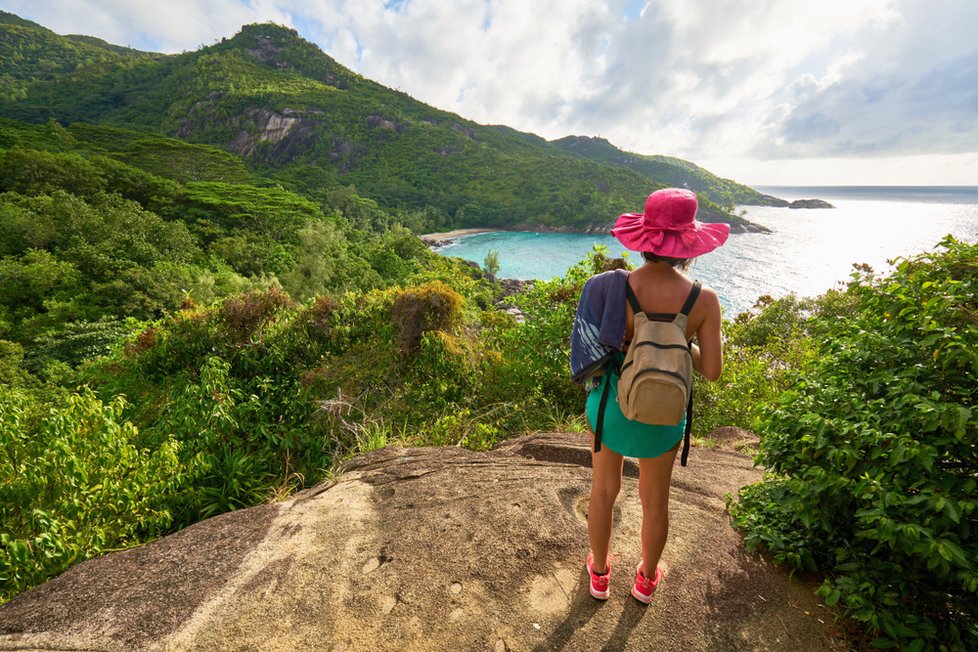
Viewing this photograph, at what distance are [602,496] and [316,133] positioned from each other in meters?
122

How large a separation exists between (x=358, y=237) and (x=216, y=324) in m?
41.8

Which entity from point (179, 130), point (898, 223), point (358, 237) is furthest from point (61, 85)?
point (898, 223)

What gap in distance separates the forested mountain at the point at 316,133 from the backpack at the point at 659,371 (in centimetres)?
8006

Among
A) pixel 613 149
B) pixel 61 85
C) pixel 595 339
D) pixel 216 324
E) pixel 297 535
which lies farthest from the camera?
pixel 613 149

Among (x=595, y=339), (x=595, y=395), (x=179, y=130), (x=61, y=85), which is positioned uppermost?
(x=61, y=85)

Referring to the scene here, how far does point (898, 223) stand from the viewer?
367 feet

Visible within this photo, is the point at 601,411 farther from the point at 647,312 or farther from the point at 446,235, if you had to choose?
the point at 446,235

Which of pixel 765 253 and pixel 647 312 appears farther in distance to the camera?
pixel 765 253

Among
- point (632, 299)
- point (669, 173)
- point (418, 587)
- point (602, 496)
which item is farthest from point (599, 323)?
point (669, 173)

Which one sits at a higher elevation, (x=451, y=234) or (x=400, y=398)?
(x=451, y=234)

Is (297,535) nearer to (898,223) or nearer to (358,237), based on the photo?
(358,237)

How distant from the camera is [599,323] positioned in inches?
74.2

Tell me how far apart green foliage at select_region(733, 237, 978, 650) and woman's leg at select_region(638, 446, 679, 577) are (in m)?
0.73

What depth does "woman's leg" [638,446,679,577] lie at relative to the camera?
1.99m
